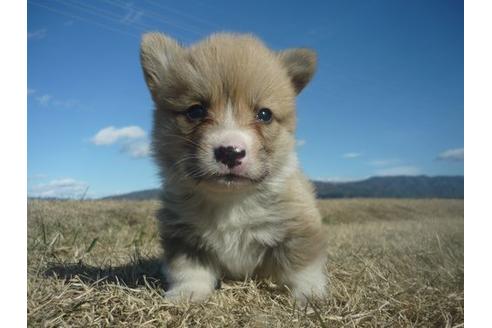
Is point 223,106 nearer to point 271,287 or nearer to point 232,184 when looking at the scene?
point 232,184

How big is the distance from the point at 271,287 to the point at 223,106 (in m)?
0.80

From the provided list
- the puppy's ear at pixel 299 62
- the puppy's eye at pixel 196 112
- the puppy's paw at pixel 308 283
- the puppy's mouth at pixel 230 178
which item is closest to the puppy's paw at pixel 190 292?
the puppy's paw at pixel 308 283

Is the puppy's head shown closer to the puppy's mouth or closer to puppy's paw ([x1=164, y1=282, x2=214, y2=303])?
the puppy's mouth

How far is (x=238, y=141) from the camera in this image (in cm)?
160

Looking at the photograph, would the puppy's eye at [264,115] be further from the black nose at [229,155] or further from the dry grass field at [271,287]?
the dry grass field at [271,287]

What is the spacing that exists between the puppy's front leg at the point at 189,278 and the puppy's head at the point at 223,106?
35cm

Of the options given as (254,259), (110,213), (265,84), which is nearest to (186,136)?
(265,84)

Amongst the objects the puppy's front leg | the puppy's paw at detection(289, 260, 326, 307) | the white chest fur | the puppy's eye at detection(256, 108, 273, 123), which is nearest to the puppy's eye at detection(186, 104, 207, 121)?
the puppy's eye at detection(256, 108, 273, 123)

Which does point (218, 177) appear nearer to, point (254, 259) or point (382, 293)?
point (254, 259)

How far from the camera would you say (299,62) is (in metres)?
2.02

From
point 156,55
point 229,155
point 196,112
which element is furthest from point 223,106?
point 156,55

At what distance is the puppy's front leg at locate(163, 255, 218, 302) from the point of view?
6.15 ft

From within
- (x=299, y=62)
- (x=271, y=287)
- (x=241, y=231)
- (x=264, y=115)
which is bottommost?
(x=271, y=287)

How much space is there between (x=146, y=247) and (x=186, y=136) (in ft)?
5.02
